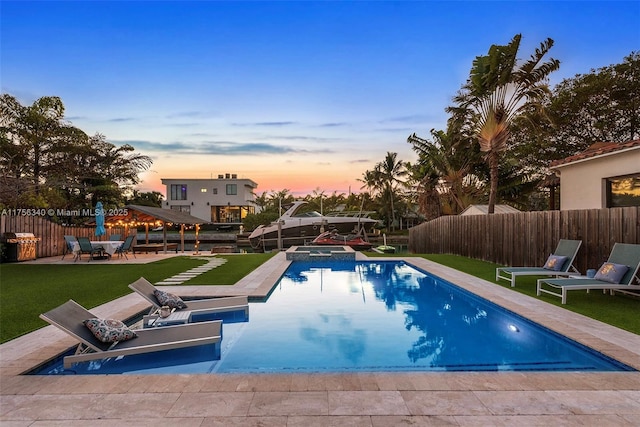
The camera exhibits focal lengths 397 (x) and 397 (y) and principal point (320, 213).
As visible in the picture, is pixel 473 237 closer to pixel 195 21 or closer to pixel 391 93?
pixel 391 93

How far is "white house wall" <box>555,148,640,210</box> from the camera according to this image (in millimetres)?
10609

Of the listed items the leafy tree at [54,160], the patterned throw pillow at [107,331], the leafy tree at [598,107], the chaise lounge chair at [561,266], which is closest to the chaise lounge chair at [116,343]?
the patterned throw pillow at [107,331]

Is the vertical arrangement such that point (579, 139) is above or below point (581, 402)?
above

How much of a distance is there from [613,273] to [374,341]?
457cm

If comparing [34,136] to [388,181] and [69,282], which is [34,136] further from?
[388,181]

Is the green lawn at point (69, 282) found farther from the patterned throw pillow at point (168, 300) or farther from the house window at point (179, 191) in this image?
the house window at point (179, 191)

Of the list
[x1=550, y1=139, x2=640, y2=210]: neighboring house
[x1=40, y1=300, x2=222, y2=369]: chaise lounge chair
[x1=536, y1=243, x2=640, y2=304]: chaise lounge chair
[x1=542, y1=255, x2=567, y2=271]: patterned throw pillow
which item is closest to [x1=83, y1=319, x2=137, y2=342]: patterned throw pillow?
[x1=40, y1=300, x2=222, y2=369]: chaise lounge chair

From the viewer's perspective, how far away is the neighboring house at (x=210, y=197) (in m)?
44.3

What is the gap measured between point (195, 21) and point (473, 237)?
12.7 meters

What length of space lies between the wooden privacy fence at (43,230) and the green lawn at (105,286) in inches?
66.9

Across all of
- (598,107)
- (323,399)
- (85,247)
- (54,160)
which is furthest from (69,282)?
(598,107)

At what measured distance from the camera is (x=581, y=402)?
3219 millimetres

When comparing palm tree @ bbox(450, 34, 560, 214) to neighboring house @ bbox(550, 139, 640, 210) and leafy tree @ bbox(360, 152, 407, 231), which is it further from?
leafy tree @ bbox(360, 152, 407, 231)

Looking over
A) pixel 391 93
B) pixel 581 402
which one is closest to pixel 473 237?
pixel 391 93
